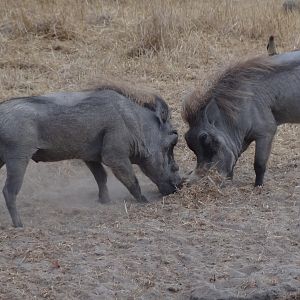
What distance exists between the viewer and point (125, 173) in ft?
21.4

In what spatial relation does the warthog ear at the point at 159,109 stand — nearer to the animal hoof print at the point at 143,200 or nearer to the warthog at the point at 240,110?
the warthog at the point at 240,110

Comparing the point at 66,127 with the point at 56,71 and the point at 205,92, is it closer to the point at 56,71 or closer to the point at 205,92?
the point at 205,92

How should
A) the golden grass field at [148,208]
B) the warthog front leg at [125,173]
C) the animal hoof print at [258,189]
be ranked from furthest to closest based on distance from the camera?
the animal hoof print at [258,189] < the warthog front leg at [125,173] < the golden grass field at [148,208]

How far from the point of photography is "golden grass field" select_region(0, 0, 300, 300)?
4.86 m

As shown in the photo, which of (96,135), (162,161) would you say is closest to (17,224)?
(96,135)

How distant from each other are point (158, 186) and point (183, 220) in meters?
0.97

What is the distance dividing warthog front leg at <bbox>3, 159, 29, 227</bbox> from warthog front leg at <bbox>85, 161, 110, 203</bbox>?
2.93ft

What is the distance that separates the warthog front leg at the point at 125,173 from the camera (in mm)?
6477

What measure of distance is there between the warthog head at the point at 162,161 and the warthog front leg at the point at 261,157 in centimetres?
59

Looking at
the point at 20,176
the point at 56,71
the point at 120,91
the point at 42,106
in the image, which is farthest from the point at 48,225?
the point at 56,71

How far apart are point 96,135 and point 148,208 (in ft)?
2.11

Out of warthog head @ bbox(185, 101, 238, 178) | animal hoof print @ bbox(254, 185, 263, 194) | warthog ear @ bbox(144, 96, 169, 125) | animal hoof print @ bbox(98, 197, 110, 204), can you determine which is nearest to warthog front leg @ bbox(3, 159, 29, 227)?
animal hoof print @ bbox(98, 197, 110, 204)

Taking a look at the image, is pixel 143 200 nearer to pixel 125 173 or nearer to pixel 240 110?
pixel 125 173

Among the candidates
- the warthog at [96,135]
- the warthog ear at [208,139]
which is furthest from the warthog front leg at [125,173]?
the warthog ear at [208,139]
